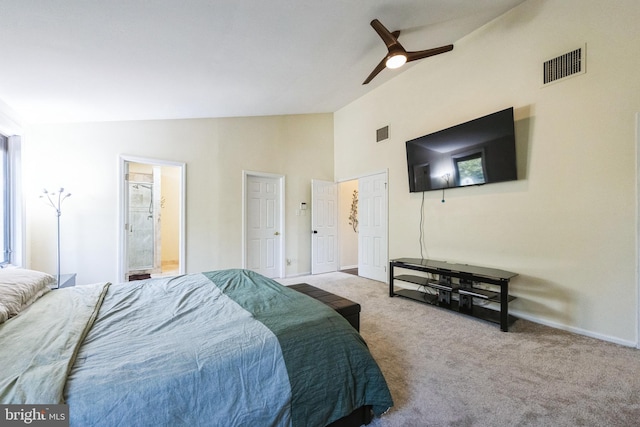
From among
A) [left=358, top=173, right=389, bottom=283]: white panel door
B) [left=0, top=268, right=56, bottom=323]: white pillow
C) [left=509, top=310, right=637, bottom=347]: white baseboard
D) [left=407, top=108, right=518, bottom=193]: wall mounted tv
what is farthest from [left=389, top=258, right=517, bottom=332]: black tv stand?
[left=0, top=268, right=56, bottom=323]: white pillow

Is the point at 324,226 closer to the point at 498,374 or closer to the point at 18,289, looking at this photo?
the point at 498,374

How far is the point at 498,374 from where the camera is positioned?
6.39ft

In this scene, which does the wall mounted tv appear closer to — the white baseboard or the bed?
the white baseboard

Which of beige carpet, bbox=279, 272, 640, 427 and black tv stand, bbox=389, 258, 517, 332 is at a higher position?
black tv stand, bbox=389, 258, 517, 332

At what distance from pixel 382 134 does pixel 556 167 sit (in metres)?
2.48

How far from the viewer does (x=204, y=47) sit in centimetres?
250

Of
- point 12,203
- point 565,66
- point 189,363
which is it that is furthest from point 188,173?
point 565,66

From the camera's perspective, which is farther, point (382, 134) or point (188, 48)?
point (382, 134)

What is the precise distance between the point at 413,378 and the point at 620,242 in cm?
225

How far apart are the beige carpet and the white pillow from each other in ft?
6.72

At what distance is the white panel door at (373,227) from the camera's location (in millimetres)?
4645

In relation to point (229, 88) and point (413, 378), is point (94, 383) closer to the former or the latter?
point (413, 378)

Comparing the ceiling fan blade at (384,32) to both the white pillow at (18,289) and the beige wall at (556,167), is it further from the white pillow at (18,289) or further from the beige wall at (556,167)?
the white pillow at (18,289)

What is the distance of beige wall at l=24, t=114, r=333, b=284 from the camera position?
348cm
